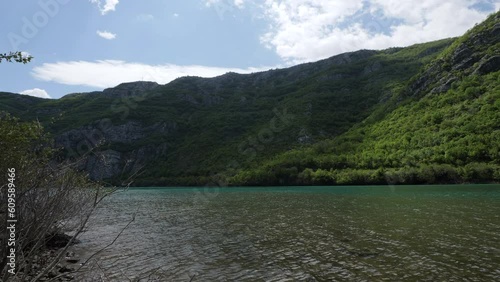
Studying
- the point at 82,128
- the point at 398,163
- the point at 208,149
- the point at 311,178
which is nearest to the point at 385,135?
the point at 398,163

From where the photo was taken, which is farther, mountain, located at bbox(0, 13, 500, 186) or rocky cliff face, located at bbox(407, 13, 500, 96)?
rocky cliff face, located at bbox(407, 13, 500, 96)

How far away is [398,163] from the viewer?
111 meters

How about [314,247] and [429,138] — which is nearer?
[314,247]

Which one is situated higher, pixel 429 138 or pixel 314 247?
pixel 429 138

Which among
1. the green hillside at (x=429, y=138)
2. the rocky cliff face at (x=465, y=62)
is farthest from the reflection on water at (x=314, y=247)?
the rocky cliff face at (x=465, y=62)

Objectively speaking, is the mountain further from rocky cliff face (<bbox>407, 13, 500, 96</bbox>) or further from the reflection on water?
the reflection on water

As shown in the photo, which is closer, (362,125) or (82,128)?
(362,125)

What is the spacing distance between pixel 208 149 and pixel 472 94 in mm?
125313

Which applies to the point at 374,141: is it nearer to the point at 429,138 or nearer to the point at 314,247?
the point at 429,138

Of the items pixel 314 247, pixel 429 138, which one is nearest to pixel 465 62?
pixel 429 138

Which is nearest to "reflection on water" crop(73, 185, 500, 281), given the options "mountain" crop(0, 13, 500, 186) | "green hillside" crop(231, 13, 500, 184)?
"mountain" crop(0, 13, 500, 186)

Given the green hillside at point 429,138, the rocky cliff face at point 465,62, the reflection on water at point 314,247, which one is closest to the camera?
the reflection on water at point 314,247

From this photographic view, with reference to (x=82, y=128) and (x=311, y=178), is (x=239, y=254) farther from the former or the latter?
(x=82, y=128)

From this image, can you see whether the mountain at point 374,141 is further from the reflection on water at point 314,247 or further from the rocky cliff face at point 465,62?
the reflection on water at point 314,247
